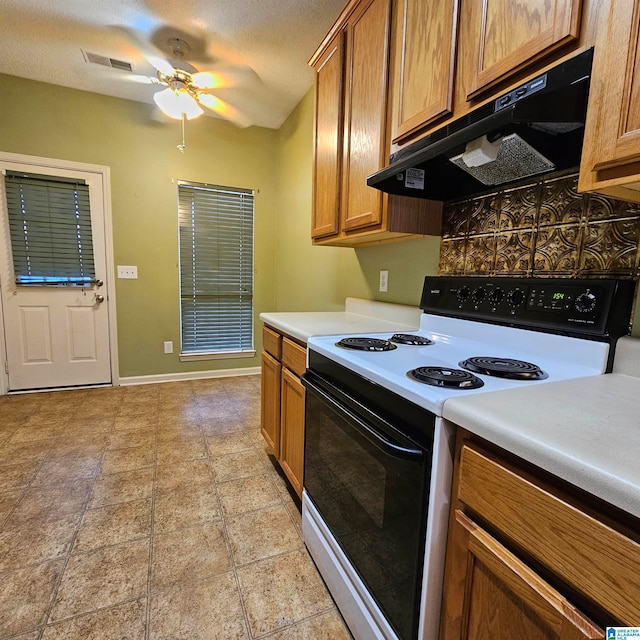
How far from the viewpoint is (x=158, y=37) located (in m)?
2.26

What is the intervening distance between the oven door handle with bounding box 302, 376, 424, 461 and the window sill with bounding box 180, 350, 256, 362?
9.26 feet

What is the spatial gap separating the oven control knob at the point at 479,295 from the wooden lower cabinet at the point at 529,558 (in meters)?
0.77

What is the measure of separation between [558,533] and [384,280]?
5.35 feet

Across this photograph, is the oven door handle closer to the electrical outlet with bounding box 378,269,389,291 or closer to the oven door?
the oven door

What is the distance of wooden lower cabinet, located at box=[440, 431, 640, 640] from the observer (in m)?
0.46

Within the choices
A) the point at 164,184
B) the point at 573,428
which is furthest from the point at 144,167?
the point at 573,428

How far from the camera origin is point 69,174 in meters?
3.08

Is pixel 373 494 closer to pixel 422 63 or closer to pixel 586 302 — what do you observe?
pixel 586 302

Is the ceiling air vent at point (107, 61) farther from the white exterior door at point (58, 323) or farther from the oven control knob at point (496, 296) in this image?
the oven control knob at point (496, 296)

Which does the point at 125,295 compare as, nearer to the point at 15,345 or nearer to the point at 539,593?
the point at 15,345

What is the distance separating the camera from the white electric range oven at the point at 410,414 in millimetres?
775

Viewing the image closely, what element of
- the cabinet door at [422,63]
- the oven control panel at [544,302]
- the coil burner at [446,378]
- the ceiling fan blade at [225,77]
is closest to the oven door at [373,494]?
the coil burner at [446,378]

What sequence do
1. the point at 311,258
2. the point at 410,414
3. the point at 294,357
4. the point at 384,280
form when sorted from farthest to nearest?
the point at 311,258 → the point at 384,280 → the point at 294,357 → the point at 410,414

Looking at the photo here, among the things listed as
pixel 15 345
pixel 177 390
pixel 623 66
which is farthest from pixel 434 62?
pixel 15 345
